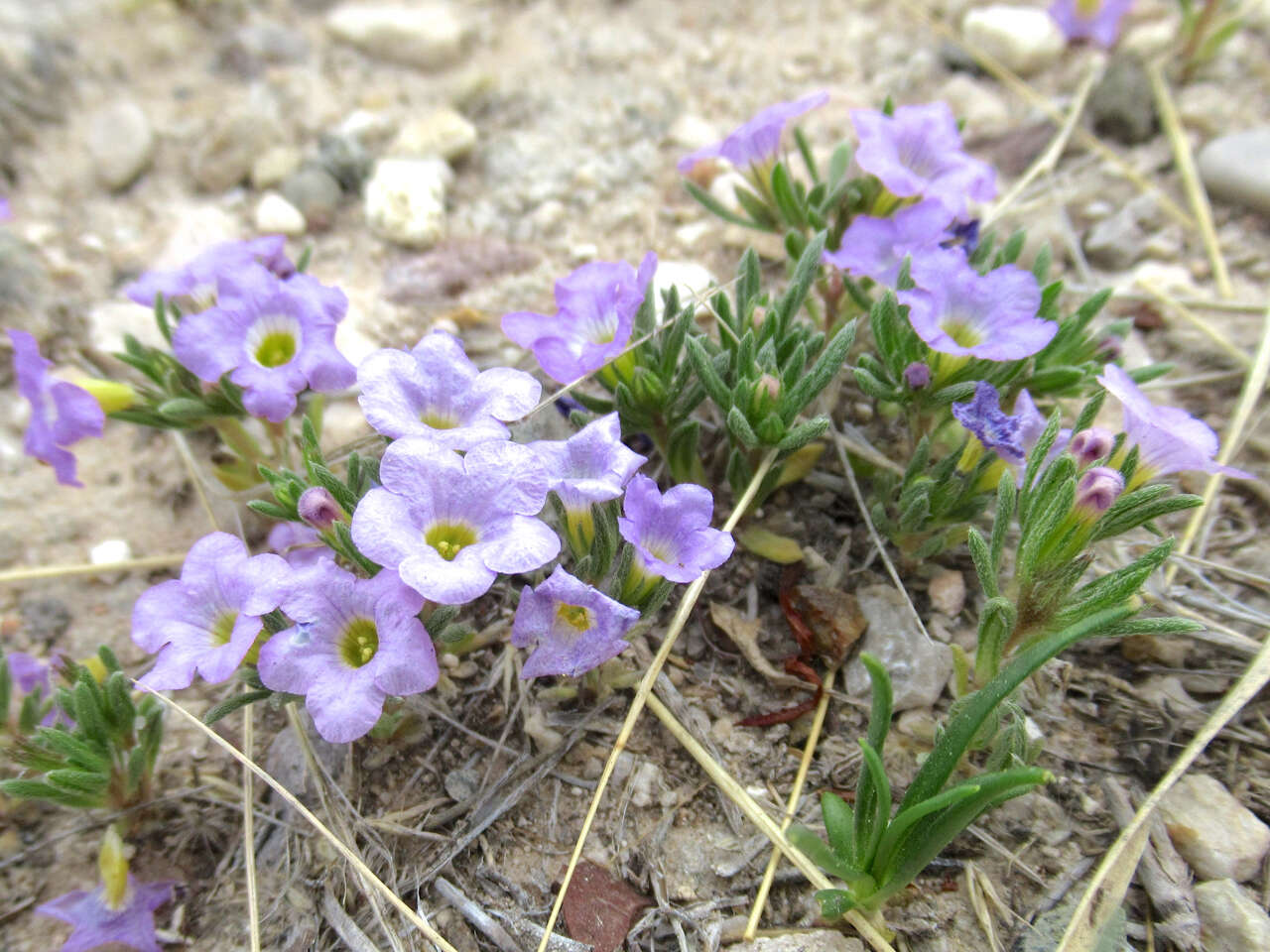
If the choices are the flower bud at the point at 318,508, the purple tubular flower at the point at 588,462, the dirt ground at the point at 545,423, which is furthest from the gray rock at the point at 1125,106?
the flower bud at the point at 318,508

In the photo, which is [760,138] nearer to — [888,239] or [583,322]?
[888,239]

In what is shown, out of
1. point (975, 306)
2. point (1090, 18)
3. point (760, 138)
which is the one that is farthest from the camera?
point (1090, 18)

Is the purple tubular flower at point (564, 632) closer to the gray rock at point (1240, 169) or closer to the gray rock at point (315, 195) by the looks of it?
the gray rock at point (315, 195)

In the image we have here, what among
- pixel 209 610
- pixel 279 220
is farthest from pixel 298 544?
pixel 279 220

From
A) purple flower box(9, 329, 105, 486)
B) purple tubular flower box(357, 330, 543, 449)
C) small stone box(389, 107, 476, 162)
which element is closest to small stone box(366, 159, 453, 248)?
small stone box(389, 107, 476, 162)

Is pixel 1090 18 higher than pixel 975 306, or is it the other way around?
pixel 1090 18

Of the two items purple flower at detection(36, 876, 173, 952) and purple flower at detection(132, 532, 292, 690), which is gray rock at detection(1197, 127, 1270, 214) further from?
purple flower at detection(36, 876, 173, 952)

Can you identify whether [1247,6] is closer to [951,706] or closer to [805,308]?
[805,308]
